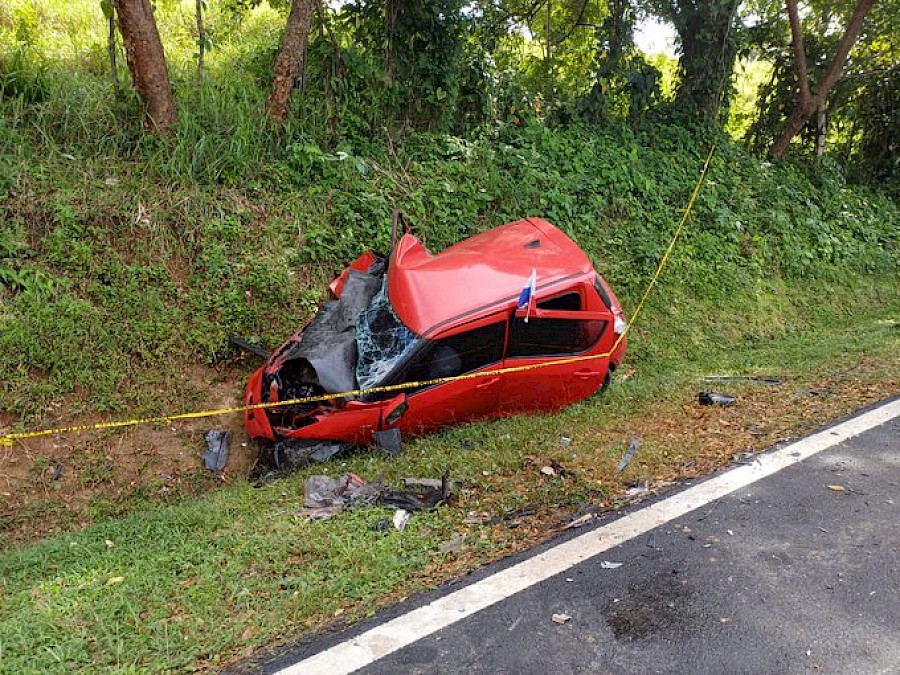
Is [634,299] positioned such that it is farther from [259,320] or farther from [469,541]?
[469,541]

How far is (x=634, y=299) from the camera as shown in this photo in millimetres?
8953

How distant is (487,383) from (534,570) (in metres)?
2.07

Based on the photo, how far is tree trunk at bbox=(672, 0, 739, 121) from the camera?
11.8 metres

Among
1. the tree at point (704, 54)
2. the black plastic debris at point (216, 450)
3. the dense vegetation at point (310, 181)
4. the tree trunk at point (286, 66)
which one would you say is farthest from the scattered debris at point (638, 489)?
the tree at point (704, 54)

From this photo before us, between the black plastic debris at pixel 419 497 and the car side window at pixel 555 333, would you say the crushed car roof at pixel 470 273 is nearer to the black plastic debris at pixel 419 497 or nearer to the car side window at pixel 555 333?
the car side window at pixel 555 333

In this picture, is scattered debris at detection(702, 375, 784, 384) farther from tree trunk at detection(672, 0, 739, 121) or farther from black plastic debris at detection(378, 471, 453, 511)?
tree trunk at detection(672, 0, 739, 121)

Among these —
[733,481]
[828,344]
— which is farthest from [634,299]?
[733,481]

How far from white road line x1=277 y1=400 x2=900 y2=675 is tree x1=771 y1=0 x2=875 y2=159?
10.1 meters

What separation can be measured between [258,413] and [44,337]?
87.8 inches

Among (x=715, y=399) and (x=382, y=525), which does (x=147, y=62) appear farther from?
(x=715, y=399)

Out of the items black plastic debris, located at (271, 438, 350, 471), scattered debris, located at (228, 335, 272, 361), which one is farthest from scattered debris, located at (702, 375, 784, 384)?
Result: scattered debris, located at (228, 335, 272, 361)

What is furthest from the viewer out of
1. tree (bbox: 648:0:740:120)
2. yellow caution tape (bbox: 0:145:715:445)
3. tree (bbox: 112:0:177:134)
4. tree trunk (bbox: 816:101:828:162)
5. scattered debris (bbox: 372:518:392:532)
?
tree trunk (bbox: 816:101:828:162)

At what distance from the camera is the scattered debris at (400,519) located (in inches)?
157

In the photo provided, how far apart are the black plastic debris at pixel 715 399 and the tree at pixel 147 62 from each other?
6.21m
